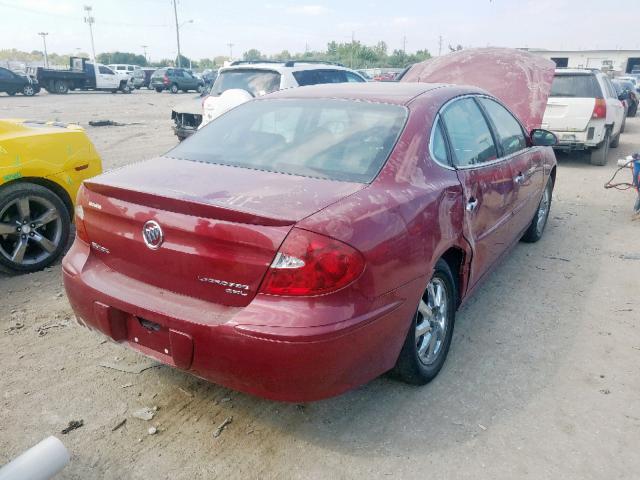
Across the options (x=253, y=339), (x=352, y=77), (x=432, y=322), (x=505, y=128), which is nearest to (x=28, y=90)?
(x=352, y=77)

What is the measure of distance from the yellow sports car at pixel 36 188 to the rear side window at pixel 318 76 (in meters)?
4.56

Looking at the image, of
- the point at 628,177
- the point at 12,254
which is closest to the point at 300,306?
the point at 12,254

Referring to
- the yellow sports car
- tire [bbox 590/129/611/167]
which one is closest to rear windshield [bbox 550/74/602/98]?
tire [bbox 590/129/611/167]

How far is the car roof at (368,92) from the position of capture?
127 inches

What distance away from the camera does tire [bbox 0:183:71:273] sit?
432 cm

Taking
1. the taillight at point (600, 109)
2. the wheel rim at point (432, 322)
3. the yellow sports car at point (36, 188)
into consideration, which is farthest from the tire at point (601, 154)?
the yellow sports car at point (36, 188)

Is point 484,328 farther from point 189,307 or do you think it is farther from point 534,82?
point 534,82

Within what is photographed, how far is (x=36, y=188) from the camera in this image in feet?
14.6

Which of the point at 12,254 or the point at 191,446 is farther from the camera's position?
the point at 12,254

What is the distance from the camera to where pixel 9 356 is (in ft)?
10.7

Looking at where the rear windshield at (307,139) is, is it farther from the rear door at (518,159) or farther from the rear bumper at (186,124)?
the rear bumper at (186,124)

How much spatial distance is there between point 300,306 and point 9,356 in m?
2.16

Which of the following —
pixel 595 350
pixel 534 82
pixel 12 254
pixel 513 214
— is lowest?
pixel 595 350

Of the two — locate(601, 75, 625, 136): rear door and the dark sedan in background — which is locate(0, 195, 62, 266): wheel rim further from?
the dark sedan in background
